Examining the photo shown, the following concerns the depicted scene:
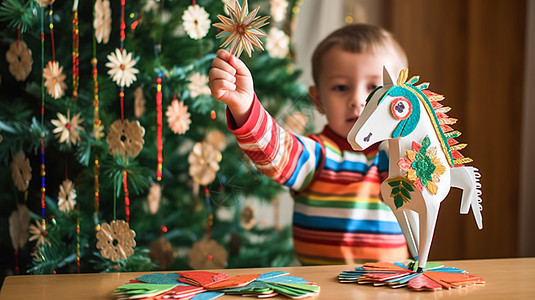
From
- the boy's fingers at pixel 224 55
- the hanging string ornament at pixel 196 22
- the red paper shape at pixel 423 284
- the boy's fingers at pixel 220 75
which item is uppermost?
the hanging string ornament at pixel 196 22

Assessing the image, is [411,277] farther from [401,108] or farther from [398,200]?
[401,108]

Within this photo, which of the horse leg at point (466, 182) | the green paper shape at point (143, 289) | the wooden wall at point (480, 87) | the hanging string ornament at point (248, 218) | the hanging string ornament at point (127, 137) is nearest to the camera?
the green paper shape at point (143, 289)

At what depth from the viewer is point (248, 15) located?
0.68m

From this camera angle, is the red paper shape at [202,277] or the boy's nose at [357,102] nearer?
the red paper shape at [202,277]

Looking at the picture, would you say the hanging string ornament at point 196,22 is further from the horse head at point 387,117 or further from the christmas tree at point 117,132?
the horse head at point 387,117

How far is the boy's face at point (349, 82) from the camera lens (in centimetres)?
105

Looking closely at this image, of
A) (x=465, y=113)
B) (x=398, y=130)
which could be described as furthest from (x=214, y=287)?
(x=465, y=113)

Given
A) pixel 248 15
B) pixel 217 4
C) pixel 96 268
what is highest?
pixel 217 4

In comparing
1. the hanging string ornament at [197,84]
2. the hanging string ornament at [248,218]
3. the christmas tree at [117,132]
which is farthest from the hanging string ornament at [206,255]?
the hanging string ornament at [197,84]

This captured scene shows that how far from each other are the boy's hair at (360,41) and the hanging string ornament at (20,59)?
0.61 metres

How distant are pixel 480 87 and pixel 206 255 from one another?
3.88 ft

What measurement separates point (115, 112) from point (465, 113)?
1.31 m

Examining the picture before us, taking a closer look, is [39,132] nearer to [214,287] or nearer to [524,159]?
[214,287]

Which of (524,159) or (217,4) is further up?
(217,4)
